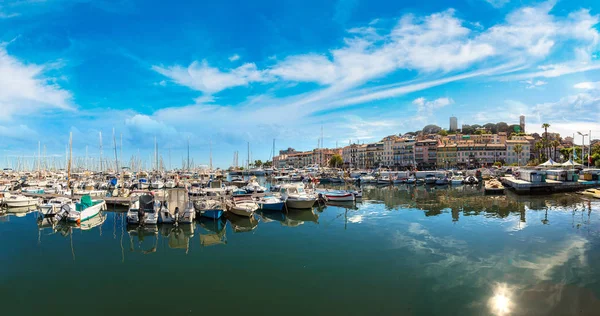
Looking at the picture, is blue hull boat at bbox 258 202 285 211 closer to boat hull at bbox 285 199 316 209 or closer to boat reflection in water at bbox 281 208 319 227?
boat hull at bbox 285 199 316 209

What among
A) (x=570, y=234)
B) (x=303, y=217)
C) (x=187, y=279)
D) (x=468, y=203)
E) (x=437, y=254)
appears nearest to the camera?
(x=187, y=279)

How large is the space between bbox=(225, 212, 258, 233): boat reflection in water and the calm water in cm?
9

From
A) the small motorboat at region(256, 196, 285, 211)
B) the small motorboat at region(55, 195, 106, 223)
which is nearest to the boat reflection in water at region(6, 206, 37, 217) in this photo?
the small motorboat at region(55, 195, 106, 223)

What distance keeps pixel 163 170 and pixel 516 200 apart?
257ft

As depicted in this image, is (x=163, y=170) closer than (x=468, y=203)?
No

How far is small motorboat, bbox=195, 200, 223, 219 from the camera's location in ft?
92.3

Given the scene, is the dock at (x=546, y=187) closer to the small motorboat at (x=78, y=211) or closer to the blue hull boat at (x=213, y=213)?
the blue hull boat at (x=213, y=213)

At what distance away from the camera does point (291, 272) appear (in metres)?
15.8

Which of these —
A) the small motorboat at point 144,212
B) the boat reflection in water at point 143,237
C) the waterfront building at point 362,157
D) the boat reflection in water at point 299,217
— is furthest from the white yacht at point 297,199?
the waterfront building at point 362,157

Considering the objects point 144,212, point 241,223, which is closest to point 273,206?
point 241,223

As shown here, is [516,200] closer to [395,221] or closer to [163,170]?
[395,221]

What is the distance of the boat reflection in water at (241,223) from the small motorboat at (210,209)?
1408 millimetres

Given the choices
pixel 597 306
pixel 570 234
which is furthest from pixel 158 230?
pixel 570 234

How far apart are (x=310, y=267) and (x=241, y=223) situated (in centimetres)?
1261
